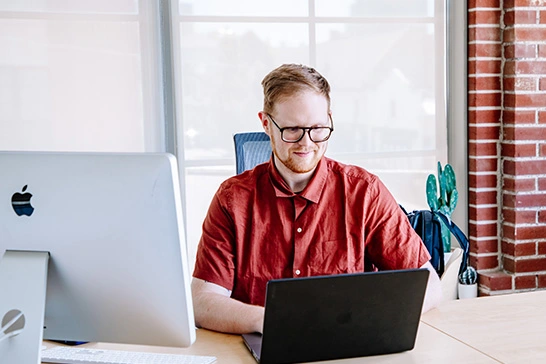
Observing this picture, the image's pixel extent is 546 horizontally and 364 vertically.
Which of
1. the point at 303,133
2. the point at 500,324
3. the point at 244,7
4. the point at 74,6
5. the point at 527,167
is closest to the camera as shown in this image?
the point at 500,324

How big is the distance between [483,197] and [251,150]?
153cm

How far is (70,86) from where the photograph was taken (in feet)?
10.5

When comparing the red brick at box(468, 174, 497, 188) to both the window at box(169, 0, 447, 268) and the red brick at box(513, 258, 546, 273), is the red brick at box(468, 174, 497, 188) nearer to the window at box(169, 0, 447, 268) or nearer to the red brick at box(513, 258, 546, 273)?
the window at box(169, 0, 447, 268)

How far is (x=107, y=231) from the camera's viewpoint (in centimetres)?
131

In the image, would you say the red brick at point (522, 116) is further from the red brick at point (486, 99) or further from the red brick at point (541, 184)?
the red brick at point (541, 184)

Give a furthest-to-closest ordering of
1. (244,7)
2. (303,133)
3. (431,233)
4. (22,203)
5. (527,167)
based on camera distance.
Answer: (527,167), (244,7), (431,233), (303,133), (22,203)

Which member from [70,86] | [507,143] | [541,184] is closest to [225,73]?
[70,86]

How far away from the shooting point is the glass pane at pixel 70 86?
3119mm

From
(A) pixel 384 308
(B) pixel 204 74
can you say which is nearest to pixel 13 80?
(B) pixel 204 74

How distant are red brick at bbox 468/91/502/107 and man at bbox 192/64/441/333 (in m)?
1.57

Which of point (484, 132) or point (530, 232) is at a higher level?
point (484, 132)

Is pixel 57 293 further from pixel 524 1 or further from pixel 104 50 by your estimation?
pixel 524 1

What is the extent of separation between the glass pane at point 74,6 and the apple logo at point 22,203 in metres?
2.01

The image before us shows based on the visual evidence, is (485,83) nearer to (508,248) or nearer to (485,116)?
(485,116)
